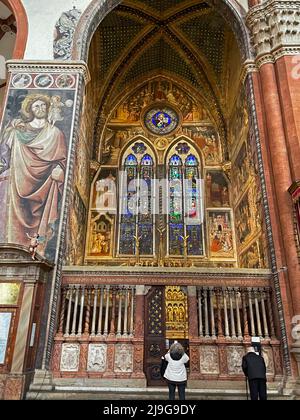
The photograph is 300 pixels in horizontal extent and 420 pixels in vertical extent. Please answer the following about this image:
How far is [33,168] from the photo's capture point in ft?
31.7

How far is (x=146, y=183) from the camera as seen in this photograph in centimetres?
1708

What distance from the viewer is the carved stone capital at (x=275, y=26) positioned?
10414 mm

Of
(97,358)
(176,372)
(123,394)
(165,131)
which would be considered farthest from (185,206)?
(176,372)

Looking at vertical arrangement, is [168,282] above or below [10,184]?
below

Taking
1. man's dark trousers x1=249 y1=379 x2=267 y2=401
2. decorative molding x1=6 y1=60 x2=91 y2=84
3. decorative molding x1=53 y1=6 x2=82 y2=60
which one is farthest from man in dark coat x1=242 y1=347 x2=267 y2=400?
decorative molding x1=53 y1=6 x2=82 y2=60


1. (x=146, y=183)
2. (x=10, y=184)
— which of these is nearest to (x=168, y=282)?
(x=10, y=184)

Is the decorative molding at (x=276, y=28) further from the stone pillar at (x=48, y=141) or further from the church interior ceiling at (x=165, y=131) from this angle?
the stone pillar at (x=48, y=141)

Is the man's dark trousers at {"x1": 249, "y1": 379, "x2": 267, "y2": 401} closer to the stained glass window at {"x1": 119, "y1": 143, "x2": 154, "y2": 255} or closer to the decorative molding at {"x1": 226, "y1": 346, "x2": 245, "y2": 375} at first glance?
the decorative molding at {"x1": 226, "y1": 346, "x2": 245, "y2": 375}

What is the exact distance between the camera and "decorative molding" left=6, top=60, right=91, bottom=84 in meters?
10.8

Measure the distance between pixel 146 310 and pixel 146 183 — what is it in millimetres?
9235

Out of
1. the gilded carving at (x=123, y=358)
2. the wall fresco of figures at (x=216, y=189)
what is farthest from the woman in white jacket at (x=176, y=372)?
the wall fresco of figures at (x=216, y=189)

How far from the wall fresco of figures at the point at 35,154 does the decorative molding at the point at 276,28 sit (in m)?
5.82

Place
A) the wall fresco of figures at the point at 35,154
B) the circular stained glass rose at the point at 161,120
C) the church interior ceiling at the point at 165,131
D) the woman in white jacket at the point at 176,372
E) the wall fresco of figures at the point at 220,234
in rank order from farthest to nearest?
the circular stained glass rose at the point at 161,120, the wall fresco of figures at the point at 220,234, the church interior ceiling at the point at 165,131, the wall fresco of figures at the point at 35,154, the woman in white jacket at the point at 176,372

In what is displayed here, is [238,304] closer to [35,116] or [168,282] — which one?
[168,282]
